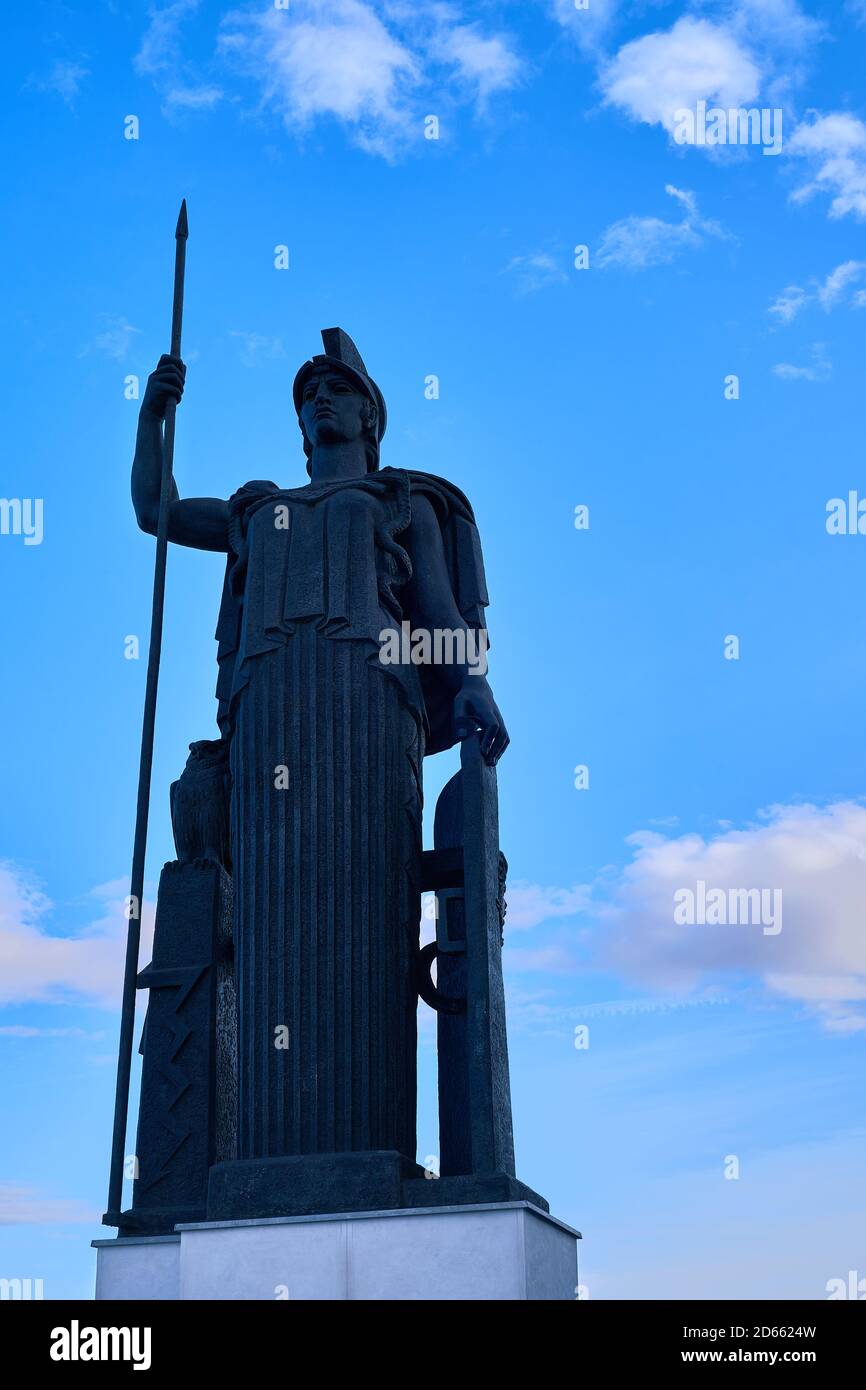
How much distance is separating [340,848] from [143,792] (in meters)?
1.62

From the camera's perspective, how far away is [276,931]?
10.1m

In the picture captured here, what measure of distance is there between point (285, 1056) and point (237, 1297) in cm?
142

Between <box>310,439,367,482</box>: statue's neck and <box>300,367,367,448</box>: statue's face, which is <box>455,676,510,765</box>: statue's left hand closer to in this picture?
<box>310,439,367,482</box>: statue's neck

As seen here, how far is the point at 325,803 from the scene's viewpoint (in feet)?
33.7

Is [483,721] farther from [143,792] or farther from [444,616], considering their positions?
[143,792]

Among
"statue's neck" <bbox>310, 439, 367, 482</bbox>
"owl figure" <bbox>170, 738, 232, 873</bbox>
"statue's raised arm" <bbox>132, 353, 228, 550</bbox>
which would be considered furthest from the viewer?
"statue's raised arm" <bbox>132, 353, 228, 550</bbox>

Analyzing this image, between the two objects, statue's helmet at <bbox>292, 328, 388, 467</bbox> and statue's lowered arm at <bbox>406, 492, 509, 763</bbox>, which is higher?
statue's helmet at <bbox>292, 328, 388, 467</bbox>

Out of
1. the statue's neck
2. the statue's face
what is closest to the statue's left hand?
the statue's neck

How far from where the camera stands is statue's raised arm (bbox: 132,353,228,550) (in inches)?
471

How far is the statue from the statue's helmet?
34 millimetres

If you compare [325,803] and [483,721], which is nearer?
[325,803]

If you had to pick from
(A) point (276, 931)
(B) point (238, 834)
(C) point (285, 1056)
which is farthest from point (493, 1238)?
(B) point (238, 834)

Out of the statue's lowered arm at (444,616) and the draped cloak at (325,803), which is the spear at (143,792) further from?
the statue's lowered arm at (444,616)

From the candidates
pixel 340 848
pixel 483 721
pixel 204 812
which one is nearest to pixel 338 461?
pixel 483 721
